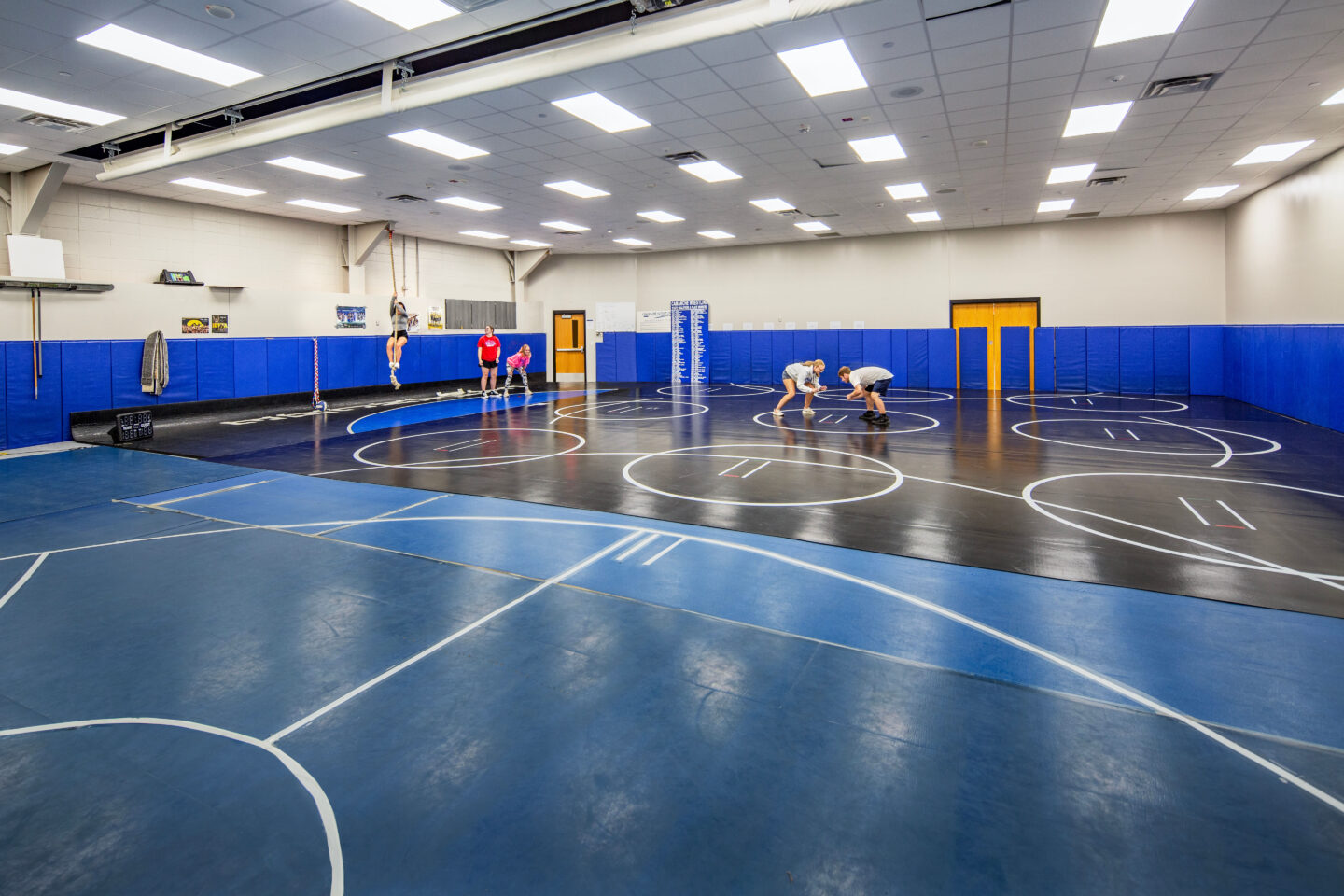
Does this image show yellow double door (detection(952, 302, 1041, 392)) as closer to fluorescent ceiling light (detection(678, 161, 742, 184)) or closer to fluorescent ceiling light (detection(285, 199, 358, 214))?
fluorescent ceiling light (detection(678, 161, 742, 184))

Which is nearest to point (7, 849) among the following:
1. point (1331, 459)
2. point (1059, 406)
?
point (1331, 459)

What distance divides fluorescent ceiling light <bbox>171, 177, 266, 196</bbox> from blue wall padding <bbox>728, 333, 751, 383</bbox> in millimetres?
13713

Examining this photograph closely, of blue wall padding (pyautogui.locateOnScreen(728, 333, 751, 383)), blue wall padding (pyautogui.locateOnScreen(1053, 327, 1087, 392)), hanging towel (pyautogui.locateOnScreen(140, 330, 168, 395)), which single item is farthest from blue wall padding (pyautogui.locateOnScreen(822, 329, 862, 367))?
hanging towel (pyautogui.locateOnScreen(140, 330, 168, 395))

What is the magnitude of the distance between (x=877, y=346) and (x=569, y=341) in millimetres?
10443

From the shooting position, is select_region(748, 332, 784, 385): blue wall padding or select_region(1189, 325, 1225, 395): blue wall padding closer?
select_region(1189, 325, 1225, 395): blue wall padding

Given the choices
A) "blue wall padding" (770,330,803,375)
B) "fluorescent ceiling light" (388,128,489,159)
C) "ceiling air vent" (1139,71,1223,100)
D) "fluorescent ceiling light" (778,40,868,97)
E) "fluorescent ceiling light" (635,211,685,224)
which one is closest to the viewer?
"fluorescent ceiling light" (778,40,868,97)

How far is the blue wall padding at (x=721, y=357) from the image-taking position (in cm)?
2277

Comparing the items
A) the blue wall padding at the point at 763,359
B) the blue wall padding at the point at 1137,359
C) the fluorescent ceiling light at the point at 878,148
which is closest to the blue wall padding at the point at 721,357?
the blue wall padding at the point at 763,359

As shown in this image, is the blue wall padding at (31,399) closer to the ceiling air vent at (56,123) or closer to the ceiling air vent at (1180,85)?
the ceiling air vent at (56,123)

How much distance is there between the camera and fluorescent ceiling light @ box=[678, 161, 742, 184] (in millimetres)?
12211

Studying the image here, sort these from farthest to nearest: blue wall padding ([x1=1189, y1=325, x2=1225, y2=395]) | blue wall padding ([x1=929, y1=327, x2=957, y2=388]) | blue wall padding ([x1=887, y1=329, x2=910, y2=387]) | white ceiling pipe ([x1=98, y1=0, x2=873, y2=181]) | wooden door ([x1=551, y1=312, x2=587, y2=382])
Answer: wooden door ([x1=551, y1=312, x2=587, y2=382]), blue wall padding ([x1=887, y1=329, x2=910, y2=387]), blue wall padding ([x1=929, y1=327, x2=957, y2=388]), blue wall padding ([x1=1189, y1=325, x2=1225, y2=395]), white ceiling pipe ([x1=98, y1=0, x2=873, y2=181])

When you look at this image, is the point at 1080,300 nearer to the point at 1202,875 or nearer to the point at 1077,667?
the point at 1077,667

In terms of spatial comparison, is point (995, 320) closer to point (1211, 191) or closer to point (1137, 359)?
point (1137, 359)

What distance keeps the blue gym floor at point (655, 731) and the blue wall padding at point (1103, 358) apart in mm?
16374
